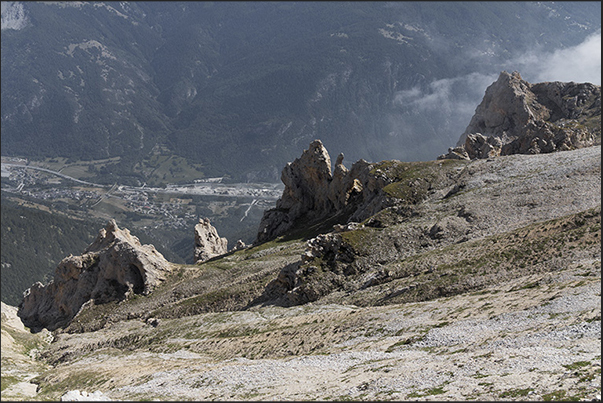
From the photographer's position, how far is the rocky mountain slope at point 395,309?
4694 cm

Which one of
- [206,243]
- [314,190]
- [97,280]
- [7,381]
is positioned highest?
[314,190]

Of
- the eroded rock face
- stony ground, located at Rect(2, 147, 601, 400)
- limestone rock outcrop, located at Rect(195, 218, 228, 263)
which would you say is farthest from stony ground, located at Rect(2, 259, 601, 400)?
limestone rock outcrop, located at Rect(195, 218, 228, 263)

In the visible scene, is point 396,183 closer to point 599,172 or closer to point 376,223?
point 376,223

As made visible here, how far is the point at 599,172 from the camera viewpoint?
9600 centimetres

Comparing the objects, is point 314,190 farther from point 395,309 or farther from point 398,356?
point 398,356

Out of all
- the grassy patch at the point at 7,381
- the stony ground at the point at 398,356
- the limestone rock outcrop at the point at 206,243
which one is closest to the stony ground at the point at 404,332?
the stony ground at the point at 398,356

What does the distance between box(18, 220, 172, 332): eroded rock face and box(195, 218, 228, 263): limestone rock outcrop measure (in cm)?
4116

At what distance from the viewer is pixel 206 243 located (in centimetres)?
18088

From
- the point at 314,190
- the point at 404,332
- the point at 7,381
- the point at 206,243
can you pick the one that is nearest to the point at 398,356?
the point at 404,332

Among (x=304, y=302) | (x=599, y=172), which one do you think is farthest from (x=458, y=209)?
(x=304, y=302)

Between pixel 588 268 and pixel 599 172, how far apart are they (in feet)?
137

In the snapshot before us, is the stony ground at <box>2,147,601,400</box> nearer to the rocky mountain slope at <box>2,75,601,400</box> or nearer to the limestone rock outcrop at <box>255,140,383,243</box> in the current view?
the rocky mountain slope at <box>2,75,601,400</box>

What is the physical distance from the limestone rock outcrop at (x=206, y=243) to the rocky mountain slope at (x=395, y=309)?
116ft

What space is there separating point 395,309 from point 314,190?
324 ft
